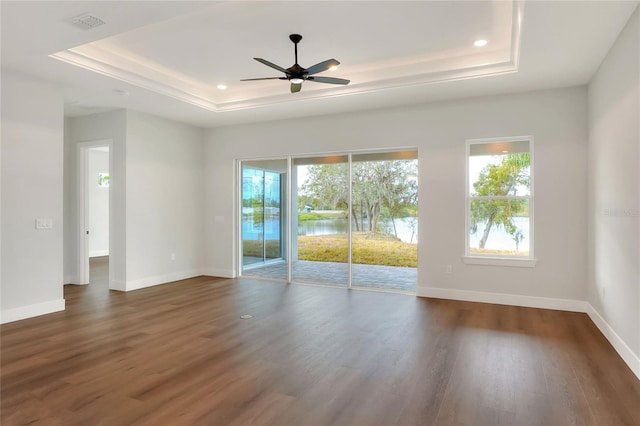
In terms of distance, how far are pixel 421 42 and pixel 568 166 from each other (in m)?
2.52

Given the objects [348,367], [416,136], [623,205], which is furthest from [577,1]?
[348,367]

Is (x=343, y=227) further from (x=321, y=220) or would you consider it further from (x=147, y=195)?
(x=147, y=195)

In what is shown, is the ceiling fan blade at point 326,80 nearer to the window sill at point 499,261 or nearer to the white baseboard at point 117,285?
the window sill at point 499,261

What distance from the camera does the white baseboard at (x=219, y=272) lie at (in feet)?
23.7

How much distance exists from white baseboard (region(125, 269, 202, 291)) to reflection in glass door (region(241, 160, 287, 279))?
3.26ft

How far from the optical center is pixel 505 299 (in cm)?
521

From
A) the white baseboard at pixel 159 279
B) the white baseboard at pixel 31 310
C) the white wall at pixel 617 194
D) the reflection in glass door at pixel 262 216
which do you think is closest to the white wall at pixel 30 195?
the white baseboard at pixel 31 310

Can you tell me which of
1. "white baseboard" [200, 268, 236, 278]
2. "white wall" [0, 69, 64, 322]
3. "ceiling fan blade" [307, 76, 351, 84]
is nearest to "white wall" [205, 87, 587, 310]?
"ceiling fan blade" [307, 76, 351, 84]

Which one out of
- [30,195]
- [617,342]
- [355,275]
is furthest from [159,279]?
[617,342]

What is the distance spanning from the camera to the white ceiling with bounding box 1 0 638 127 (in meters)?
3.23

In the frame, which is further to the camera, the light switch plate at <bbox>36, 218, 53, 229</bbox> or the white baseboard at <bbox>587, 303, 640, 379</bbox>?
the light switch plate at <bbox>36, 218, 53, 229</bbox>

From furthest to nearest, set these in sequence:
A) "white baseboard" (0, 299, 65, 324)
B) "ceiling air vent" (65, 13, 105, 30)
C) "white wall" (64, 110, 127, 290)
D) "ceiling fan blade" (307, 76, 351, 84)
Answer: "white wall" (64, 110, 127, 290) < "white baseboard" (0, 299, 65, 324) < "ceiling fan blade" (307, 76, 351, 84) < "ceiling air vent" (65, 13, 105, 30)

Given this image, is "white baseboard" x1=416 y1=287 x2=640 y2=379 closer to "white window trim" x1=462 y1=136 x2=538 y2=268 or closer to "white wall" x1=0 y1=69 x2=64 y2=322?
"white window trim" x1=462 y1=136 x2=538 y2=268

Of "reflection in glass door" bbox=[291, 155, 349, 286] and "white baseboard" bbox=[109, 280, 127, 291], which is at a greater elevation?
"reflection in glass door" bbox=[291, 155, 349, 286]
